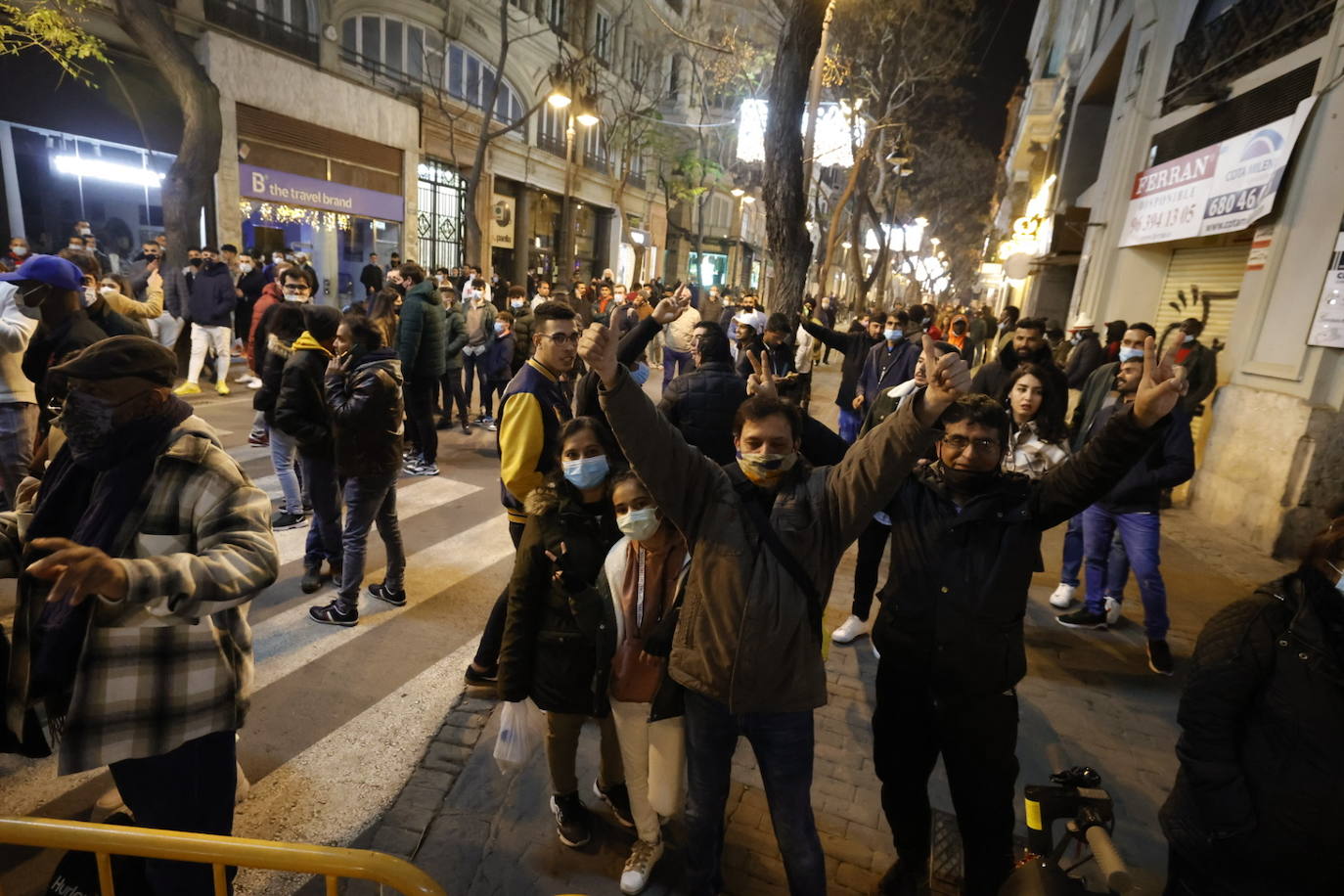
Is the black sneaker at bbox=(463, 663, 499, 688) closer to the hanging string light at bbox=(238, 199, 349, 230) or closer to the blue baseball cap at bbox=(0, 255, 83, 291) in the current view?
the blue baseball cap at bbox=(0, 255, 83, 291)

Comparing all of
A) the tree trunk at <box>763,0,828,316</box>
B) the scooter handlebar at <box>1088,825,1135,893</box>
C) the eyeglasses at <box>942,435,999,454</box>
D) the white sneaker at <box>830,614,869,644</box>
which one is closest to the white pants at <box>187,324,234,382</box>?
the tree trunk at <box>763,0,828,316</box>

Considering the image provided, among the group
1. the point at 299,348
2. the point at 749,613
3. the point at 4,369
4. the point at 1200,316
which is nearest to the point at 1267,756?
the point at 749,613

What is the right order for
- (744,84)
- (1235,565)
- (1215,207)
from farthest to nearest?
(744,84)
(1215,207)
(1235,565)

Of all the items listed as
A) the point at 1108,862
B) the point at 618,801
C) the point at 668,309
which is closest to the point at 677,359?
the point at 668,309

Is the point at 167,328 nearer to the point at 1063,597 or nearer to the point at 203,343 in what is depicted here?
the point at 203,343

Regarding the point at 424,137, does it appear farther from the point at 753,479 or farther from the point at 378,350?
the point at 753,479

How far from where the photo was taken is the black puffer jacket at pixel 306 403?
15.4ft

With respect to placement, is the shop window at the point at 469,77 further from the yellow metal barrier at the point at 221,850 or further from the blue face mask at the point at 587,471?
the yellow metal barrier at the point at 221,850

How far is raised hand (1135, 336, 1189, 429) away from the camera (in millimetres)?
2191

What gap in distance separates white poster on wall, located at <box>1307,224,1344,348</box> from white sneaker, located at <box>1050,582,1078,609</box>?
3895 mm

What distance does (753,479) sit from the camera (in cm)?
230

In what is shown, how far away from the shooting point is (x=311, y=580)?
5.00 m

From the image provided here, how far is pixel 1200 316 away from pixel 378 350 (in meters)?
11.3

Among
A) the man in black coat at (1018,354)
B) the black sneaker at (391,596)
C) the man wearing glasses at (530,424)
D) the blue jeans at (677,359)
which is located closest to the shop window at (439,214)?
the blue jeans at (677,359)
